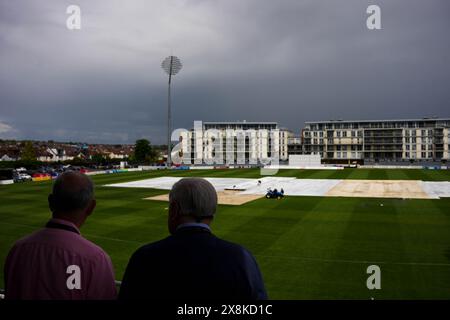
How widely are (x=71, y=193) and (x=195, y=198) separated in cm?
135

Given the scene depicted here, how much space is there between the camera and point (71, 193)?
397 cm

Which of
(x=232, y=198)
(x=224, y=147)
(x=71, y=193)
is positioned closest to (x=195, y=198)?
(x=71, y=193)

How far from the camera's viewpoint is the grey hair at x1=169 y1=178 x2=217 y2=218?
3.59m

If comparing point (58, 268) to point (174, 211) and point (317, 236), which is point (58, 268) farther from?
point (317, 236)

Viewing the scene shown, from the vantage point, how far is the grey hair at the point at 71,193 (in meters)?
3.93

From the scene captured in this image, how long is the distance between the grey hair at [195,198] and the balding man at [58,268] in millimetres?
895

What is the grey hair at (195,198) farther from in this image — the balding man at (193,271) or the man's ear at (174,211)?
the balding man at (193,271)

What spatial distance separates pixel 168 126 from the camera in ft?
308

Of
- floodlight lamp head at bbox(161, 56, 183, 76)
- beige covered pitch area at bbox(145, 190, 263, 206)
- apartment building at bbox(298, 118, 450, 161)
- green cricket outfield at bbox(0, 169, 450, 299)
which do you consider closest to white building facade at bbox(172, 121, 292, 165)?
apartment building at bbox(298, 118, 450, 161)

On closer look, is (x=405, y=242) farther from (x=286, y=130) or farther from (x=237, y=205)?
(x=286, y=130)

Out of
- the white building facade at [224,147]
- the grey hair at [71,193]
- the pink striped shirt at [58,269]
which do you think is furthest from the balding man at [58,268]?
the white building facade at [224,147]

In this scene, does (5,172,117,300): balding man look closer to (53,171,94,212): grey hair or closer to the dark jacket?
(53,171,94,212): grey hair

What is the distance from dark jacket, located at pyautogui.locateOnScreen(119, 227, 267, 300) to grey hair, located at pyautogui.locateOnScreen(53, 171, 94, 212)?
1.07 metres
